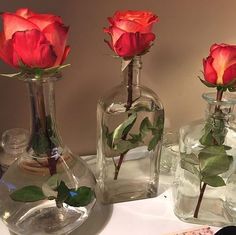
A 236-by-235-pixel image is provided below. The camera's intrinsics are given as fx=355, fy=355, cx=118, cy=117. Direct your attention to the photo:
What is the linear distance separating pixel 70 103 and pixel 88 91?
0.04 meters

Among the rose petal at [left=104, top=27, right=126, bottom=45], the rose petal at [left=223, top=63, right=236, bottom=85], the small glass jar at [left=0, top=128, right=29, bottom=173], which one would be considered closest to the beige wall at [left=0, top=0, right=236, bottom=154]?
the small glass jar at [left=0, top=128, right=29, bottom=173]

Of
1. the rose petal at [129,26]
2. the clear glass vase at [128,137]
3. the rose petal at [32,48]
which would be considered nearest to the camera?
the rose petal at [32,48]

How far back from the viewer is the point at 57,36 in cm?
45

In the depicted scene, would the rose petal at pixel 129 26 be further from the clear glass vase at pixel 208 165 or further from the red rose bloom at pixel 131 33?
the clear glass vase at pixel 208 165

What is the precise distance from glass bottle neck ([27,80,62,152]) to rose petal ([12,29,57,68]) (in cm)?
6

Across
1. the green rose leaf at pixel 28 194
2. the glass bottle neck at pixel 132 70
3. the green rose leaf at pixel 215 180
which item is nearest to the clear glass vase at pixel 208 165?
the green rose leaf at pixel 215 180

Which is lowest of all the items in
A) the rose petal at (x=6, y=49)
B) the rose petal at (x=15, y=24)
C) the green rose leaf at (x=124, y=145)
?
the green rose leaf at (x=124, y=145)

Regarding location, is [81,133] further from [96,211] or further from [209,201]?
[209,201]

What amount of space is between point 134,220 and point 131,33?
0.32 m

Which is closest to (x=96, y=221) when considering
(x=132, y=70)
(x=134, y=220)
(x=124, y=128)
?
(x=134, y=220)

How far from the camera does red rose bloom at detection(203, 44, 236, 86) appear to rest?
503 millimetres

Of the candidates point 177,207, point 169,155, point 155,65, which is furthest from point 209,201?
point 155,65

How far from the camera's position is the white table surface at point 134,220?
592 millimetres

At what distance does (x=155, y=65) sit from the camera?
751mm
